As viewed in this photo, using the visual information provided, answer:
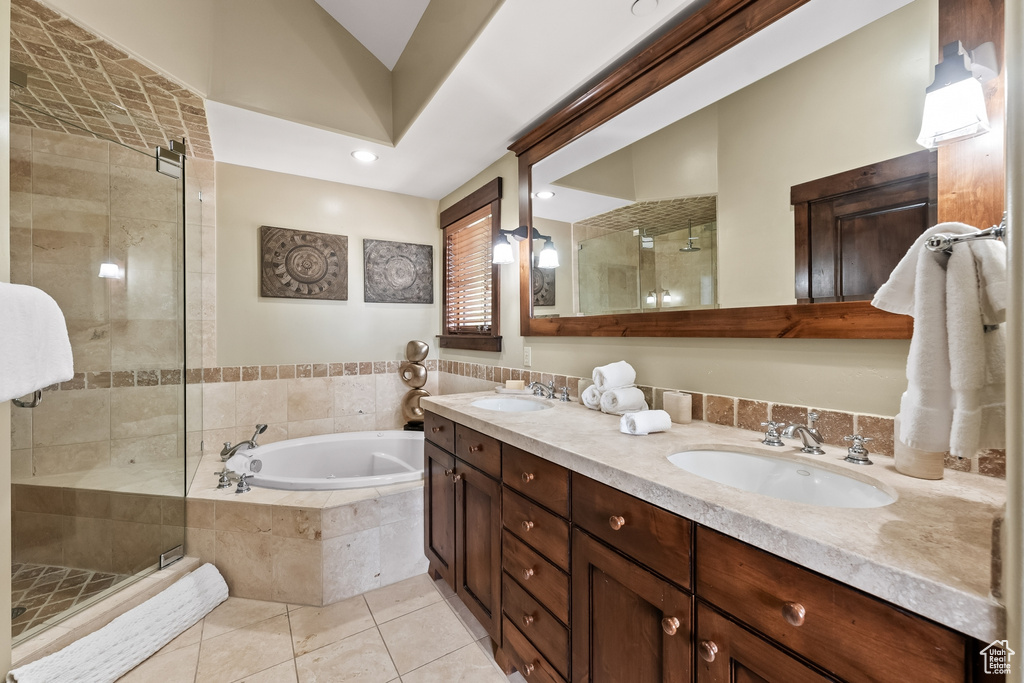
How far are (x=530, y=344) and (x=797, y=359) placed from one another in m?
1.29

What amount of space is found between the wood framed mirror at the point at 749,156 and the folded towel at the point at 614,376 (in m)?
0.16

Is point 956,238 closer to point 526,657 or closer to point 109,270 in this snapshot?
point 526,657

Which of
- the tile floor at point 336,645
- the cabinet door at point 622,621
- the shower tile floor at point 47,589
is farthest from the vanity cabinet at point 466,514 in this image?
the shower tile floor at point 47,589

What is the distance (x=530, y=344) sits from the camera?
221cm

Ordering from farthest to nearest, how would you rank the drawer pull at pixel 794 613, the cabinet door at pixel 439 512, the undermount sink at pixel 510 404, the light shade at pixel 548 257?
the light shade at pixel 548 257 → the undermount sink at pixel 510 404 → the cabinet door at pixel 439 512 → the drawer pull at pixel 794 613

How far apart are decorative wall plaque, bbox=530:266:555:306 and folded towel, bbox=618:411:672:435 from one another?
924 millimetres

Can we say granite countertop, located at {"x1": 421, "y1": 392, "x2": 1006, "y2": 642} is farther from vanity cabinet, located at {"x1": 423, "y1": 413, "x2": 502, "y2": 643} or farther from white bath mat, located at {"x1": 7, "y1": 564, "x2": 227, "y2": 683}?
white bath mat, located at {"x1": 7, "y1": 564, "x2": 227, "y2": 683}

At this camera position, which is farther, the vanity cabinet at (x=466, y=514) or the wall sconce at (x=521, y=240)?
the wall sconce at (x=521, y=240)

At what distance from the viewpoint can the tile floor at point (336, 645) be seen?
147cm

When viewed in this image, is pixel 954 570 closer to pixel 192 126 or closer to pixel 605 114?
pixel 605 114

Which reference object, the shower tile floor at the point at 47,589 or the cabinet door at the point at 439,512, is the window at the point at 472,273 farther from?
the shower tile floor at the point at 47,589

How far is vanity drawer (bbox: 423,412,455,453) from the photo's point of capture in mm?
1699

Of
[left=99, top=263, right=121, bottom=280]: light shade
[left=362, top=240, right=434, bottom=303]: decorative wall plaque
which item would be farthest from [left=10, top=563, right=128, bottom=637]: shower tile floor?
[left=362, top=240, right=434, bottom=303]: decorative wall plaque

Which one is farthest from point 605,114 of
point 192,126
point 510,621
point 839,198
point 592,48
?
point 192,126
